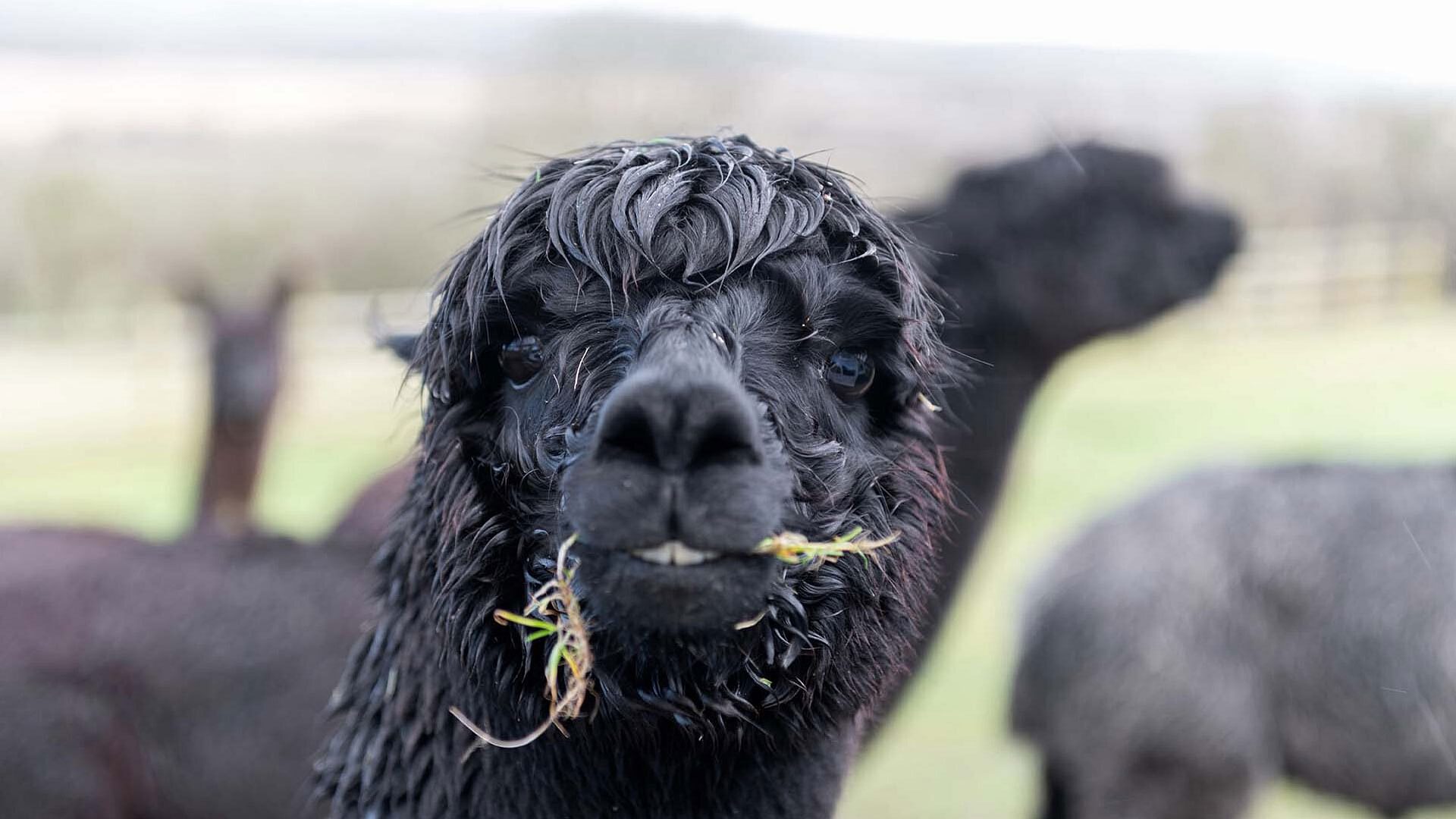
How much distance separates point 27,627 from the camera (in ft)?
13.1

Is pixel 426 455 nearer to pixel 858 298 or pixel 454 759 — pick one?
pixel 454 759

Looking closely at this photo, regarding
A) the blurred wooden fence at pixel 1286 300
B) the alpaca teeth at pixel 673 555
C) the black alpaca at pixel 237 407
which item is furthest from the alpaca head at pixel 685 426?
the blurred wooden fence at pixel 1286 300

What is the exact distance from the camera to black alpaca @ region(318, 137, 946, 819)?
1.62 meters

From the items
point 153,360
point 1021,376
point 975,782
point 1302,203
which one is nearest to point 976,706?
point 975,782

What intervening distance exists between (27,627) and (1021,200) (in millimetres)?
4195

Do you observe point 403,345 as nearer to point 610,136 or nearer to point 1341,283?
point 610,136

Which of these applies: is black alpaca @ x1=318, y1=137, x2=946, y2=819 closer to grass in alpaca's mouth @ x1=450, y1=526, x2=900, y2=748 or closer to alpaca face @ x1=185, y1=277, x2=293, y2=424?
grass in alpaca's mouth @ x1=450, y1=526, x2=900, y2=748

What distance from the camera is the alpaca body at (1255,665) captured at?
4371 mm

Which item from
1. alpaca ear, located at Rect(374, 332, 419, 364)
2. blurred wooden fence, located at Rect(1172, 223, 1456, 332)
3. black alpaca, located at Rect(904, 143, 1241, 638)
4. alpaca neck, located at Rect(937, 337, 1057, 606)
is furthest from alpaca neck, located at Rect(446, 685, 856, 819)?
blurred wooden fence, located at Rect(1172, 223, 1456, 332)

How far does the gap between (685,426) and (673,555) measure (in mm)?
200

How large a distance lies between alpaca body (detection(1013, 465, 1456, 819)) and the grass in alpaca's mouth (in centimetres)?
297

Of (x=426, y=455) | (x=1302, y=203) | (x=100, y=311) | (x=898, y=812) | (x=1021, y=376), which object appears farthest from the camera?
(x=100, y=311)

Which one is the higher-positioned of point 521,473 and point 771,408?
point 771,408

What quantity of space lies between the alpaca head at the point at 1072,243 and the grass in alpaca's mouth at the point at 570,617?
2780 millimetres
